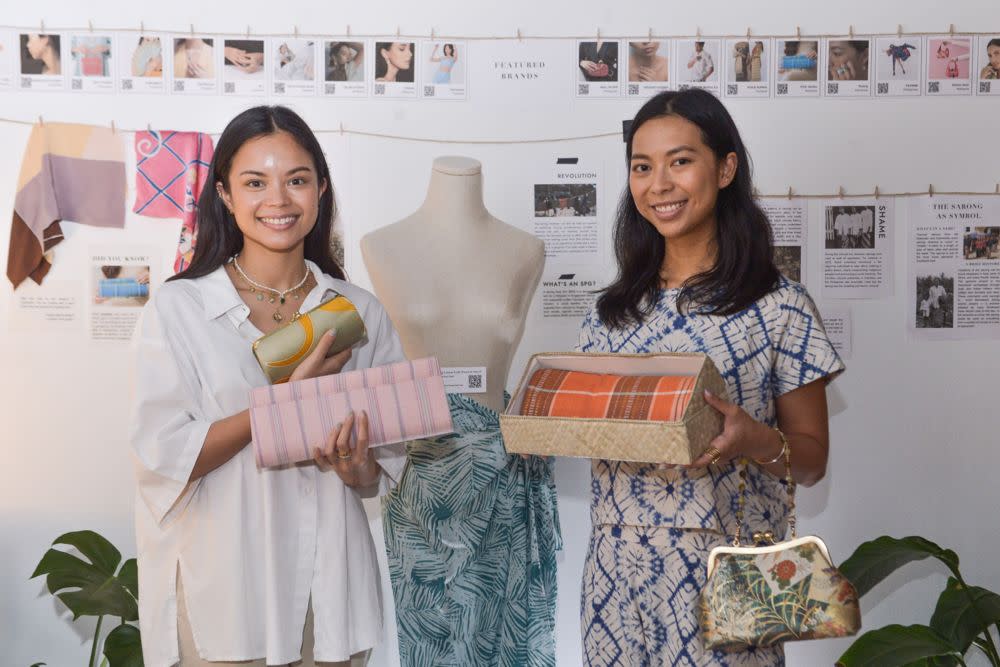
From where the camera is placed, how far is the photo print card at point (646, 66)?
3.43 meters

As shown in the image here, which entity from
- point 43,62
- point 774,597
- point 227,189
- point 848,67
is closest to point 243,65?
point 43,62

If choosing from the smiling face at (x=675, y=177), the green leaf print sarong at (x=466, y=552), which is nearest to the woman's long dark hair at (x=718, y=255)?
the smiling face at (x=675, y=177)

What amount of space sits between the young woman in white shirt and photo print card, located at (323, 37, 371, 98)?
1562 mm

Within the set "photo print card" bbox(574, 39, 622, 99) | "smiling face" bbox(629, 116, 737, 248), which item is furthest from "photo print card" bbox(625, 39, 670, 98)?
"smiling face" bbox(629, 116, 737, 248)

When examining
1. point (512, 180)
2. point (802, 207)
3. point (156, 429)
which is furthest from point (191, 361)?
point (802, 207)

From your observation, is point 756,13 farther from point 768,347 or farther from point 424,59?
point 768,347

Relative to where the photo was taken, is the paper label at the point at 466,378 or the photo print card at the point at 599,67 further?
the photo print card at the point at 599,67

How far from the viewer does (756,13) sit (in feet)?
11.3

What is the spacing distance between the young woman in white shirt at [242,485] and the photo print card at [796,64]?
213cm

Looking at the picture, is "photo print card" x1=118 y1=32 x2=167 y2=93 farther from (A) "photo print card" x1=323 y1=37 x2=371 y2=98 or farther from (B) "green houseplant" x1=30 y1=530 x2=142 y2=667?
(B) "green houseplant" x1=30 y1=530 x2=142 y2=667

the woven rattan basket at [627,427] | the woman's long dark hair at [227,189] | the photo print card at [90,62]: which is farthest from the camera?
the photo print card at [90,62]

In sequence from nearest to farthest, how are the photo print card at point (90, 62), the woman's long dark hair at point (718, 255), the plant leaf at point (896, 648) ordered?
the woman's long dark hair at point (718, 255), the plant leaf at point (896, 648), the photo print card at point (90, 62)

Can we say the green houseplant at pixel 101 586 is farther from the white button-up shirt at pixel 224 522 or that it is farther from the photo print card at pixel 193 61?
the photo print card at pixel 193 61

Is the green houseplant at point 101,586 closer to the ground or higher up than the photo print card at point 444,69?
closer to the ground
